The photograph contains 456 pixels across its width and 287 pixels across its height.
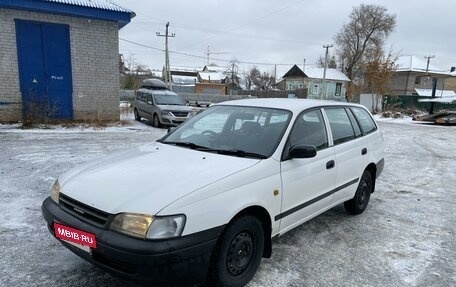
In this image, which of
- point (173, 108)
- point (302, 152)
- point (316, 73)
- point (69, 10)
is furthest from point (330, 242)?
point (316, 73)

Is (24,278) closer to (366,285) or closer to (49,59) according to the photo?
(366,285)

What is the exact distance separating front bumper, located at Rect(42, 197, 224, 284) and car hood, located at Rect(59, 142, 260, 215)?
199 millimetres

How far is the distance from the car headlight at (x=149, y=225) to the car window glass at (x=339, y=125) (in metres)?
2.41

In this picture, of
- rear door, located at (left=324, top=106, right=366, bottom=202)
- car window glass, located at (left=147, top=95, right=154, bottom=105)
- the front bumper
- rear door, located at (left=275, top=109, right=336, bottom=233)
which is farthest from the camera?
car window glass, located at (left=147, top=95, right=154, bottom=105)

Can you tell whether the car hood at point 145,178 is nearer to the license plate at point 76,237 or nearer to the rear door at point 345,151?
the license plate at point 76,237

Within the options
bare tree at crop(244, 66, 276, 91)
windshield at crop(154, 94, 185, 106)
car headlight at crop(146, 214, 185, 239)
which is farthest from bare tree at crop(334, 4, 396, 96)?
car headlight at crop(146, 214, 185, 239)

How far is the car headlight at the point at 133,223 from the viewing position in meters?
2.32

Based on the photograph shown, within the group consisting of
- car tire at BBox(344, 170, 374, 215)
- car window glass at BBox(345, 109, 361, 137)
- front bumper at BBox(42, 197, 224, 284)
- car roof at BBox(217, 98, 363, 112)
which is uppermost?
car roof at BBox(217, 98, 363, 112)

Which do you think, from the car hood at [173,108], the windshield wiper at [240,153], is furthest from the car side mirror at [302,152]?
the car hood at [173,108]

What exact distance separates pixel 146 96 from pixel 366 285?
13695 millimetres

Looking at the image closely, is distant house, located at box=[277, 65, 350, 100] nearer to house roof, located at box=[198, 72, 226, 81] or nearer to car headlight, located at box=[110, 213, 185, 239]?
house roof, located at box=[198, 72, 226, 81]

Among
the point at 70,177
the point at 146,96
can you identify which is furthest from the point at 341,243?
the point at 146,96

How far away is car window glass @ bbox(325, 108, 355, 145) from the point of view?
4156mm

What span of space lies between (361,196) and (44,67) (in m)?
11.6
